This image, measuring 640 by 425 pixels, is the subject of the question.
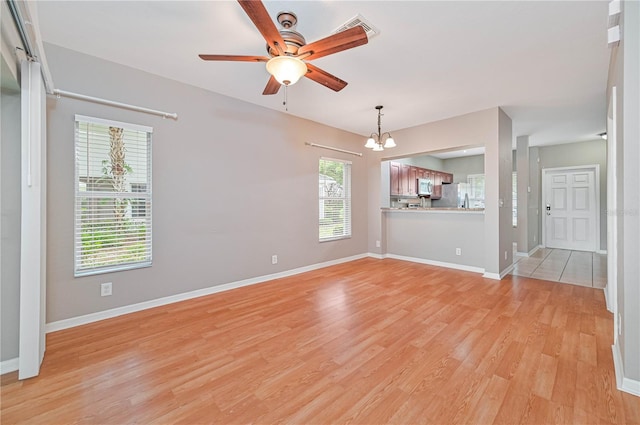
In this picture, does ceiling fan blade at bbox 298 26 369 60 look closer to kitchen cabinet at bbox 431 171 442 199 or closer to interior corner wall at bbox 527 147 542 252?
kitchen cabinet at bbox 431 171 442 199

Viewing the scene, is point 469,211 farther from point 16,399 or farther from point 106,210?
point 16,399

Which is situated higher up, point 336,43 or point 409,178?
point 336,43

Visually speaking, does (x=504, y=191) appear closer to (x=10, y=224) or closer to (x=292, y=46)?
(x=292, y=46)

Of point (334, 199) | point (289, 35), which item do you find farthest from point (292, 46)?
point (334, 199)

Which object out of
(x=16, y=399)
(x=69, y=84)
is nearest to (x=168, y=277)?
(x=16, y=399)

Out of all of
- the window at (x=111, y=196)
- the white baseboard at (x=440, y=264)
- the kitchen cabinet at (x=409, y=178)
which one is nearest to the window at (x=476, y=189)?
the kitchen cabinet at (x=409, y=178)

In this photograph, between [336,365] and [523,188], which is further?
[523,188]

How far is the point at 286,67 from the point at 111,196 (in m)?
2.33

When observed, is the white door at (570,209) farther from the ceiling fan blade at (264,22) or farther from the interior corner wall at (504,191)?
the ceiling fan blade at (264,22)

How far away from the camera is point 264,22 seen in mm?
1721

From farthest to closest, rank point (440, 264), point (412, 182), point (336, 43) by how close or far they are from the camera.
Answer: point (412, 182) → point (440, 264) → point (336, 43)

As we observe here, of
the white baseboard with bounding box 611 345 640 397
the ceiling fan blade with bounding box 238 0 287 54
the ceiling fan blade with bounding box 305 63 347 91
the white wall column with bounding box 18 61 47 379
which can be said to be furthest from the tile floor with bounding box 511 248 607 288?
the white wall column with bounding box 18 61 47 379

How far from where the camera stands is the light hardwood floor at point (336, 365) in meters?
1.58

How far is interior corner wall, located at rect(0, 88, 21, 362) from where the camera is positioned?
1.95m
